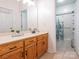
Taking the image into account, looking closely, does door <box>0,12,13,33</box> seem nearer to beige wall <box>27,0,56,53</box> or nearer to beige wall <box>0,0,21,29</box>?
beige wall <box>0,0,21,29</box>

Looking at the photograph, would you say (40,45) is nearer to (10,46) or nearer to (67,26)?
(10,46)

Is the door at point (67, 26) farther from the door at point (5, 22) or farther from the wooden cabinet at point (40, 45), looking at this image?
the door at point (5, 22)

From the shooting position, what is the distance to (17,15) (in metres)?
3.32

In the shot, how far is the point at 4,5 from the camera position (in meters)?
2.77

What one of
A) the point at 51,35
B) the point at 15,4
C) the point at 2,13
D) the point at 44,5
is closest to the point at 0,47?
the point at 2,13

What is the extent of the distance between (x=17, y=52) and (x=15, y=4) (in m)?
1.73

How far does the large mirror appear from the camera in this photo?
2.74 m

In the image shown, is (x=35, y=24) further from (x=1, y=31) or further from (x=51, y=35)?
(x=1, y=31)

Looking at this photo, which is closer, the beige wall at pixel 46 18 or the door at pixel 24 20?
the door at pixel 24 20

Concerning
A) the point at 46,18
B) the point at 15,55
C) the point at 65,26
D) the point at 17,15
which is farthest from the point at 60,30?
the point at 15,55

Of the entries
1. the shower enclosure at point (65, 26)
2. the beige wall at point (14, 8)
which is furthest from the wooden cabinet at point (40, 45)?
the shower enclosure at point (65, 26)

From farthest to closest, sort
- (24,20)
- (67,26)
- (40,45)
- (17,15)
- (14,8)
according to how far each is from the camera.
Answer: (67,26) < (24,20) < (40,45) < (17,15) < (14,8)

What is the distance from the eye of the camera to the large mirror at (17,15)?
8.98 ft

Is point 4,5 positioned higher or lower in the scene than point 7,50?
higher
